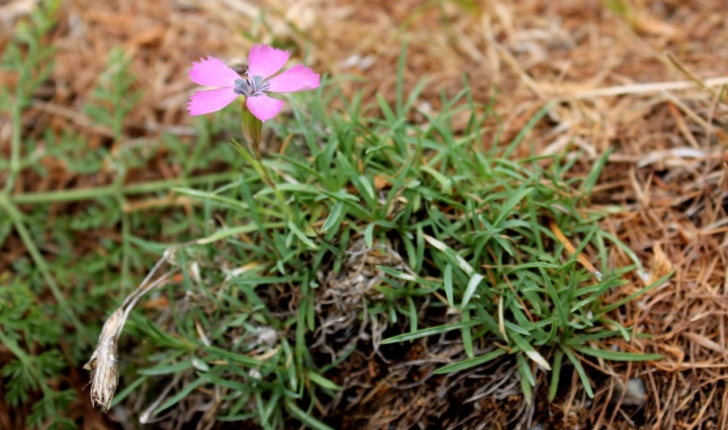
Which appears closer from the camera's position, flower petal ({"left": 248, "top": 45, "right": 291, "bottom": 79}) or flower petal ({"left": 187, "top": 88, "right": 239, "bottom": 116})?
flower petal ({"left": 187, "top": 88, "right": 239, "bottom": 116})

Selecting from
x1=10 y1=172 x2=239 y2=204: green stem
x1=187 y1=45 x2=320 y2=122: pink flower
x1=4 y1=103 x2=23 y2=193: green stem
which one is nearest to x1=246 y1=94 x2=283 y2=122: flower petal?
x1=187 y1=45 x2=320 y2=122: pink flower

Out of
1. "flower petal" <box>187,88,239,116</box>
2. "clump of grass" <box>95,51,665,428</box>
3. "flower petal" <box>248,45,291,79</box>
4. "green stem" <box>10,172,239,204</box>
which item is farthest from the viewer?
"green stem" <box>10,172,239,204</box>

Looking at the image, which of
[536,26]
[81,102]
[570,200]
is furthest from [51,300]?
[536,26]

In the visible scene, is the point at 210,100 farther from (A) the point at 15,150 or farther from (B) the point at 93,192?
(A) the point at 15,150

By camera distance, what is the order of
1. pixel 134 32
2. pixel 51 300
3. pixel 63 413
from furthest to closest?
1. pixel 134 32
2. pixel 51 300
3. pixel 63 413

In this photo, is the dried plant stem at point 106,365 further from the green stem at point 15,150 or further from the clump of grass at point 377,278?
the green stem at point 15,150

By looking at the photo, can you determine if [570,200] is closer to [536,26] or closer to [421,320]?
[421,320]

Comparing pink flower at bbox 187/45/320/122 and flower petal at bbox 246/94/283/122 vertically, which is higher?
pink flower at bbox 187/45/320/122

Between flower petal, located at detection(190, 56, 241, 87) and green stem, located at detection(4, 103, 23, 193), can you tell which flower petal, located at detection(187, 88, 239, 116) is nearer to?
flower petal, located at detection(190, 56, 241, 87)
